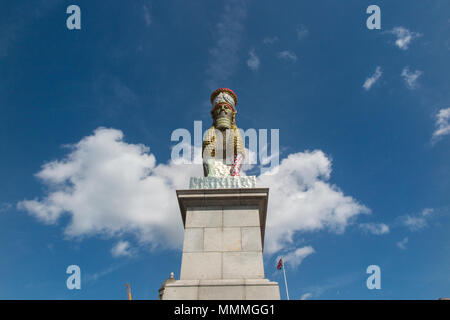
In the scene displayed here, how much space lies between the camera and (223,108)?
15195 mm

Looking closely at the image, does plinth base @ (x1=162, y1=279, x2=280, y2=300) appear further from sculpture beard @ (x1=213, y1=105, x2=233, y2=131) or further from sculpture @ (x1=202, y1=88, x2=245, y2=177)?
sculpture beard @ (x1=213, y1=105, x2=233, y2=131)

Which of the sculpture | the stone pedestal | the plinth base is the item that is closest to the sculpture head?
the sculpture

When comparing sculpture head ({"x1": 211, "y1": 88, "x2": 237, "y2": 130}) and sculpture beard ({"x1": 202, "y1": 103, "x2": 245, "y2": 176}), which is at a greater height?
sculpture head ({"x1": 211, "y1": 88, "x2": 237, "y2": 130})

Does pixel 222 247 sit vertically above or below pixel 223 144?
below

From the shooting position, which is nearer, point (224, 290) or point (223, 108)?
point (224, 290)

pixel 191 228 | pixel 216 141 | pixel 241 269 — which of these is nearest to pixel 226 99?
pixel 216 141

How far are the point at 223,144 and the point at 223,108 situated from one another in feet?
7.78

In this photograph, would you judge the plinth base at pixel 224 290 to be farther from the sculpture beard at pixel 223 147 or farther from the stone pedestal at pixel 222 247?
the sculpture beard at pixel 223 147

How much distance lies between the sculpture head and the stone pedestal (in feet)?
16.4

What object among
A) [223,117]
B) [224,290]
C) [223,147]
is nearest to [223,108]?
[223,117]

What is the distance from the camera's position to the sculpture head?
14.8 m

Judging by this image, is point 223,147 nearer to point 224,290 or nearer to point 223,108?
point 223,108
